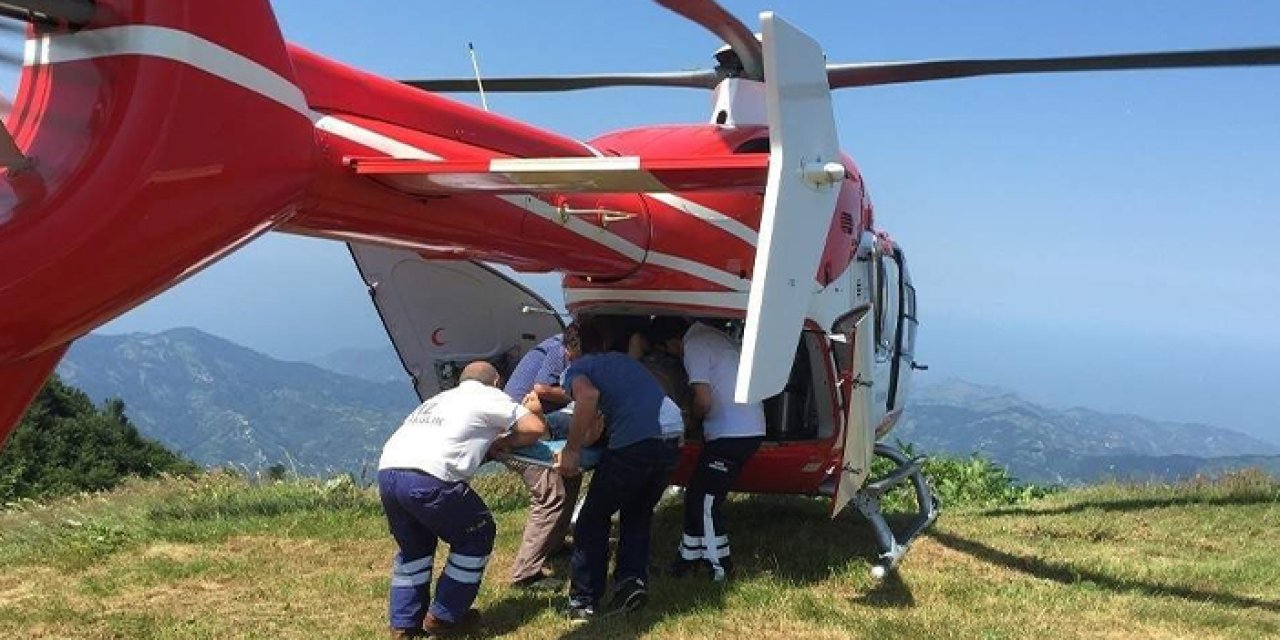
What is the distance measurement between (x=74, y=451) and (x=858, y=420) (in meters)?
13.7

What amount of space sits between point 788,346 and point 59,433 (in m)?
15.5

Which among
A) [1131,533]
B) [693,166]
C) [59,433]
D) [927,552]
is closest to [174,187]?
[693,166]

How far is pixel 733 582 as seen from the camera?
686 cm

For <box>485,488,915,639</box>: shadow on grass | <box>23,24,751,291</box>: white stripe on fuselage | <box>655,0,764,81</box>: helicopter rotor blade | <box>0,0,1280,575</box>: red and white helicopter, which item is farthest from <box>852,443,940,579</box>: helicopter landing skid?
<box>23,24,751,291</box>: white stripe on fuselage

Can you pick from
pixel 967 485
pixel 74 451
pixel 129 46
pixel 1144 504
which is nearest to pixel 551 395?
pixel 129 46

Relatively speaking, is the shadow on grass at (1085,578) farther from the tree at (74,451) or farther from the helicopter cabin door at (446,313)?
the tree at (74,451)

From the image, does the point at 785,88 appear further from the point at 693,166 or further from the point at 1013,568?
the point at 1013,568

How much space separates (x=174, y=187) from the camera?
3139mm

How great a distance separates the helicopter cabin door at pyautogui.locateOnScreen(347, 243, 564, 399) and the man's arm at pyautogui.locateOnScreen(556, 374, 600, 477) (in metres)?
2.17

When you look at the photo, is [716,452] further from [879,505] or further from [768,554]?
[879,505]

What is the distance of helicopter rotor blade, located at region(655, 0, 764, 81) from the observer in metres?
5.07

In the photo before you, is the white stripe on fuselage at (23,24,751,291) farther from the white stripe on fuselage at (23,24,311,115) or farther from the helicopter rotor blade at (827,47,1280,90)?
the helicopter rotor blade at (827,47,1280,90)

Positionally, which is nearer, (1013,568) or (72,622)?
(72,622)

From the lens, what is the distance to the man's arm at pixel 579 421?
19.7 feet
